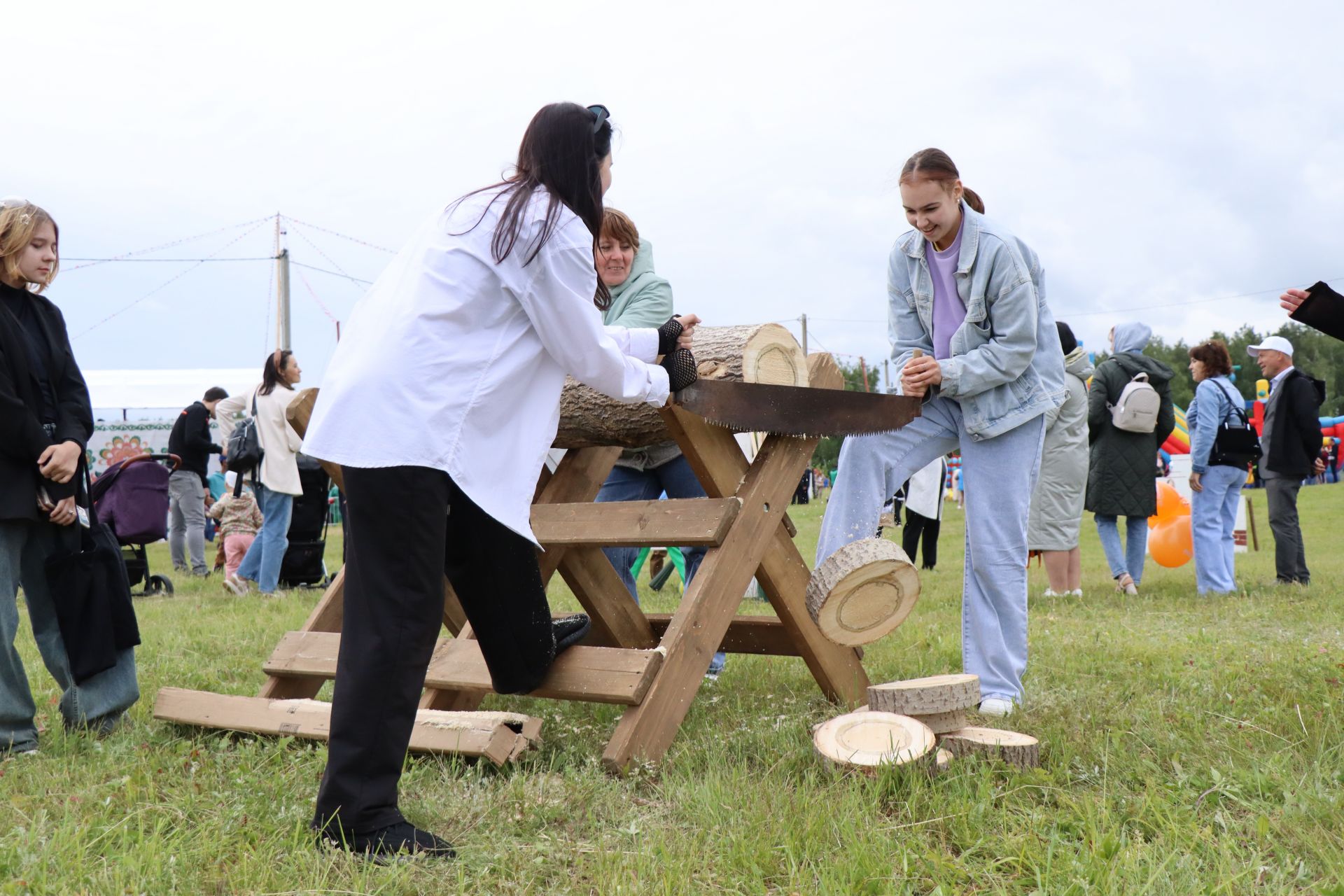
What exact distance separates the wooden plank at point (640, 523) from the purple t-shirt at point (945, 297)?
1.14m

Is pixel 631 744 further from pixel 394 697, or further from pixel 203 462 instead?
pixel 203 462

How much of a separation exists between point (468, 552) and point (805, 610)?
1354 millimetres

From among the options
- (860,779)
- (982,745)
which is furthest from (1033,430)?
(860,779)

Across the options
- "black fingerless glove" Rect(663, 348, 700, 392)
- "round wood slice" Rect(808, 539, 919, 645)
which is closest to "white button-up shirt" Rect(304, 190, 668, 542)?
"black fingerless glove" Rect(663, 348, 700, 392)

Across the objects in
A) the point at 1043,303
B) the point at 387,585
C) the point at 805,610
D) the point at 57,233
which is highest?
the point at 57,233

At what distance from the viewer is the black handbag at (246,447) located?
882 cm

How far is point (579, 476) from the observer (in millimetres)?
4027

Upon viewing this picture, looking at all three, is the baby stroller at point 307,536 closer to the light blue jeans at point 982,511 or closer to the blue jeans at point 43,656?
the blue jeans at point 43,656

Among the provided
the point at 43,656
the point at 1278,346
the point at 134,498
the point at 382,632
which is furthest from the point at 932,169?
the point at 134,498

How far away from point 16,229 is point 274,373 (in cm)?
537

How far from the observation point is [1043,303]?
398cm

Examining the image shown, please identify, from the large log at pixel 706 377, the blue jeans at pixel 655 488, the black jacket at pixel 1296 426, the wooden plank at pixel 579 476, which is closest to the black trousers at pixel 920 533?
the black jacket at pixel 1296 426

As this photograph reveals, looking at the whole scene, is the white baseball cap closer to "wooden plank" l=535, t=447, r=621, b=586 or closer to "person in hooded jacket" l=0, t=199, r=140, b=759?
"wooden plank" l=535, t=447, r=621, b=586

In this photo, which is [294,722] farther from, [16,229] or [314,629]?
[16,229]
